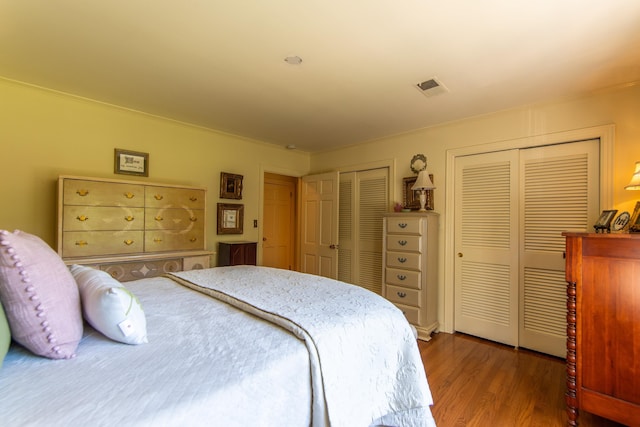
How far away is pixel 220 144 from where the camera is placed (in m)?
3.76

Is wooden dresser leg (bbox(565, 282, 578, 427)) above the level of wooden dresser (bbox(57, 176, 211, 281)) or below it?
below

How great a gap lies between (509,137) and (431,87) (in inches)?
43.3

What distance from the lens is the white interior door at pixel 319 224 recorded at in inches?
165

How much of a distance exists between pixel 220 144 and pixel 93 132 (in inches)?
51.2

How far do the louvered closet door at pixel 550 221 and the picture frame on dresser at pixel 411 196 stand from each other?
89cm

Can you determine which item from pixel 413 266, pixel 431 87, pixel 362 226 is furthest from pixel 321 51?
pixel 362 226

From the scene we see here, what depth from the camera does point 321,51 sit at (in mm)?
1950

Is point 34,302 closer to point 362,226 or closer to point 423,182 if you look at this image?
point 423,182

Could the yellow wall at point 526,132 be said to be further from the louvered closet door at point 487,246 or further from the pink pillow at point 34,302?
the pink pillow at point 34,302

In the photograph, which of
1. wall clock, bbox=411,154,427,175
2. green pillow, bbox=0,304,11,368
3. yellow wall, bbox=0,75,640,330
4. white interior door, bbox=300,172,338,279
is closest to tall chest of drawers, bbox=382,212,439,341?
yellow wall, bbox=0,75,640,330

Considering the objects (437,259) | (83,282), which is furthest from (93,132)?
(437,259)

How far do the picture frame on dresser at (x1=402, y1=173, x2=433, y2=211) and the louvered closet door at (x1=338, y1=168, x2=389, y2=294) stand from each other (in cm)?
27

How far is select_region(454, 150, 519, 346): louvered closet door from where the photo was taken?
2.90 m

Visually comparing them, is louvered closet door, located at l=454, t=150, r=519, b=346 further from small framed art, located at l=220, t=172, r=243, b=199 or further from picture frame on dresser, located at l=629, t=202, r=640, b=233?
small framed art, located at l=220, t=172, r=243, b=199
